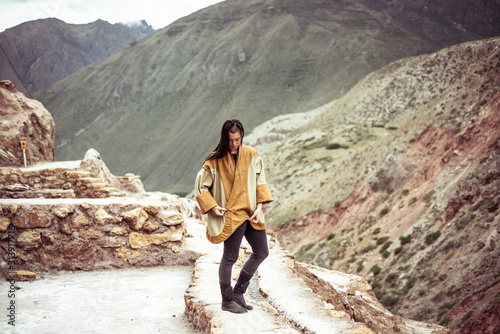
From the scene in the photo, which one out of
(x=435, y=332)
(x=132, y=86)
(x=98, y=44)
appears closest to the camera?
(x=435, y=332)

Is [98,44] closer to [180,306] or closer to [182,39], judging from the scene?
[182,39]

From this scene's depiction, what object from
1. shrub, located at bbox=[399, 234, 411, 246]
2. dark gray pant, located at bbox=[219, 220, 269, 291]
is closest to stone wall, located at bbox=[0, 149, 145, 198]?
dark gray pant, located at bbox=[219, 220, 269, 291]

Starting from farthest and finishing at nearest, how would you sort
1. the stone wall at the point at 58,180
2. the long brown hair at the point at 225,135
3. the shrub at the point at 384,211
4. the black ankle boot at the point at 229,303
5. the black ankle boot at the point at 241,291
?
the shrub at the point at 384,211 < the stone wall at the point at 58,180 < the black ankle boot at the point at 241,291 < the black ankle boot at the point at 229,303 < the long brown hair at the point at 225,135

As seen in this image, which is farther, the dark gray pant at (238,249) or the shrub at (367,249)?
the shrub at (367,249)

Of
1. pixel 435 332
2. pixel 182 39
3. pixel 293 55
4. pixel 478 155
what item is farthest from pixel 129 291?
pixel 182 39

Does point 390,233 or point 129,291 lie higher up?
point 129,291

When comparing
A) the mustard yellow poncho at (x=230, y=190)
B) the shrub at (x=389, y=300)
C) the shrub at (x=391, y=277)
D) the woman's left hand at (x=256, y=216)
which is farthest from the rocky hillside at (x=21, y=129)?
the shrub at (x=391, y=277)

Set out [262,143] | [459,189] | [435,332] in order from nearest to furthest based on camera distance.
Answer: [435,332]
[459,189]
[262,143]

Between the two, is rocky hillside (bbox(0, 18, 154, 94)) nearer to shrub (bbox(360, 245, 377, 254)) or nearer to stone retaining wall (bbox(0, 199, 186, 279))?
shrub (bbox(360, 245, 377, 254))

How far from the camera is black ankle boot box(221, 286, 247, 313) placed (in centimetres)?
477

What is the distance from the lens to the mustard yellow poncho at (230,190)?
14.9 ft

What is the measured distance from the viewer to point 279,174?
148ft

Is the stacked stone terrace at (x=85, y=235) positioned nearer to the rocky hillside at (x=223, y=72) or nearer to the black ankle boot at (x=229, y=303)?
the black ankle boot at (x=229, y=303)

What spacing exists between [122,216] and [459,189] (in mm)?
15716
